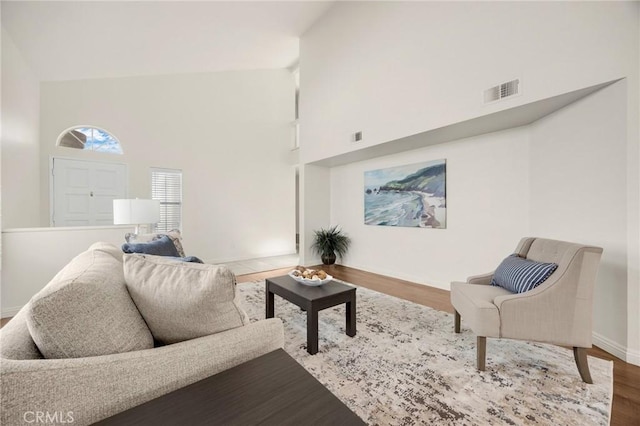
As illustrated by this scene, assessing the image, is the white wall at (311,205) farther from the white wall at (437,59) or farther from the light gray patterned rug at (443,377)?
the light gray patterned rug at (443,377)

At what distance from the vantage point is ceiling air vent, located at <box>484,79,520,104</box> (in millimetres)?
2628

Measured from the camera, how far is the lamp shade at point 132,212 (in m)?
3.01

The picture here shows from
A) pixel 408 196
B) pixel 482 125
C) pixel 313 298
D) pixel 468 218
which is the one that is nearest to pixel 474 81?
pixel 482 125

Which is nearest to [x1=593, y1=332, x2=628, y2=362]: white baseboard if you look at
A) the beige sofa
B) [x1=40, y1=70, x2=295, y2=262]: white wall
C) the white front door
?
the beige sofa

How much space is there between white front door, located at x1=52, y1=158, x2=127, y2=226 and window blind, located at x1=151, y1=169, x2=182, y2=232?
1.70 ft

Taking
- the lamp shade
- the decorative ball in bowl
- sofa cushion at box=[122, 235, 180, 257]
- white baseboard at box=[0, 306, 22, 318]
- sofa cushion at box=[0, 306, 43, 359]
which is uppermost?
the lamp shade

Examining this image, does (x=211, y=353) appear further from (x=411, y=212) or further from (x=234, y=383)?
(x=411, y=212)

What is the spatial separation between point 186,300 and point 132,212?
8.80 ft

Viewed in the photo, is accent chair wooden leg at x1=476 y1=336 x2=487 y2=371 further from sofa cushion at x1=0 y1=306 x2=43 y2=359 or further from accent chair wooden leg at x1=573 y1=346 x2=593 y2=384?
sofa cushion at x1=0 y1=306 x2=43 y2=359

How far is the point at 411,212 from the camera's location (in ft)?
14.1

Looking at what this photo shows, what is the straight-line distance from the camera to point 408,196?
14.3 ft

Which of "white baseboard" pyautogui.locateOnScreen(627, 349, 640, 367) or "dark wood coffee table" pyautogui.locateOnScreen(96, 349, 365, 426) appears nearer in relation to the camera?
"dark wood coffee table" pyautogui.locateOnScreen(96, 349, 365, 426)

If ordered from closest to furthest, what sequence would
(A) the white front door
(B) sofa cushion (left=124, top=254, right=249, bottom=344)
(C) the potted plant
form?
(B) sofa cushion (left=124, top=254, right=249, bottom=344) < (A) the white front door < (C) the potted plant

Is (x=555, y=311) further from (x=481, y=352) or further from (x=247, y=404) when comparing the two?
(x=247, y=404)
